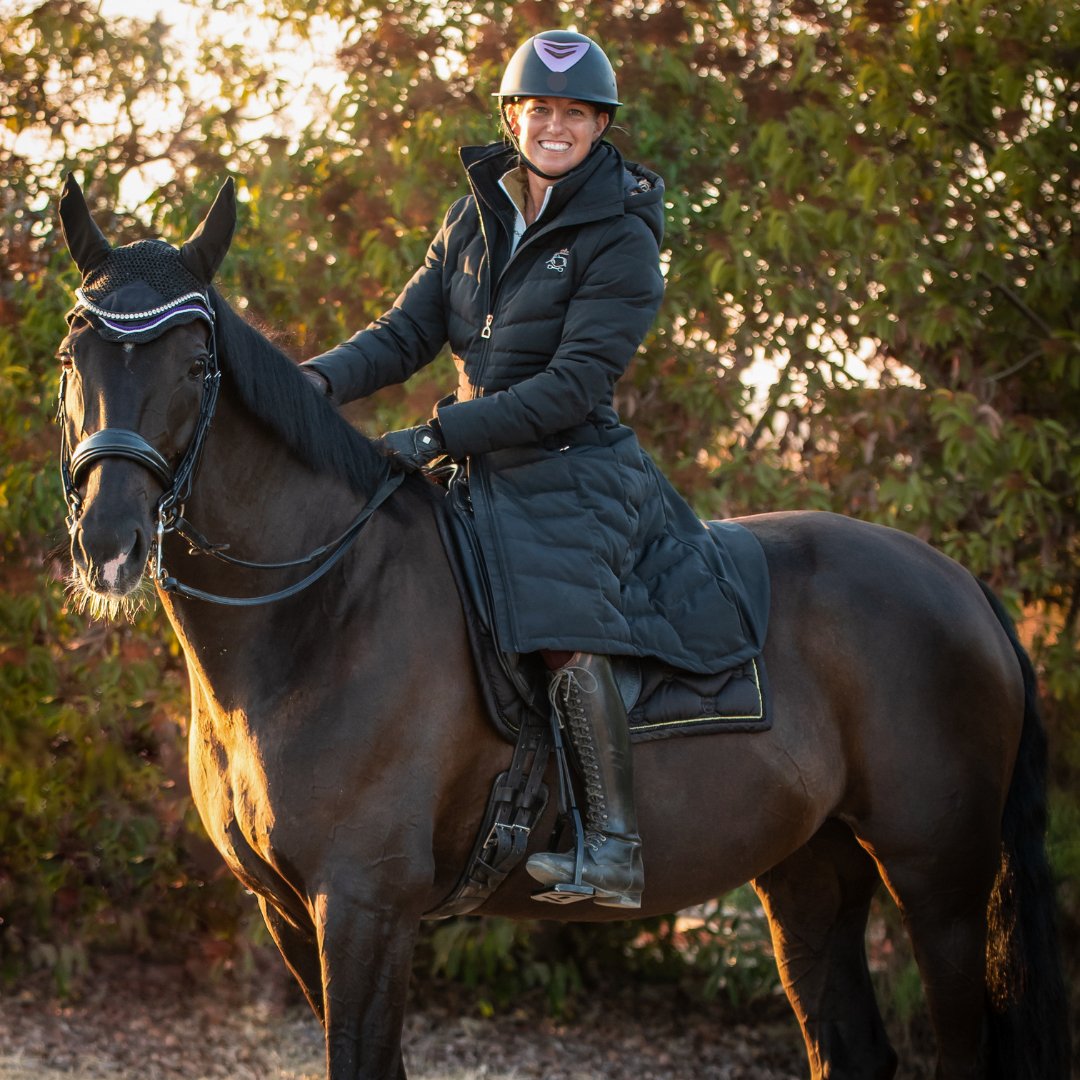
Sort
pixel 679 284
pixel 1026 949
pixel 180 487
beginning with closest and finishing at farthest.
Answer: pixel 180 487 → pixel 1026 949 → pixel 679 284

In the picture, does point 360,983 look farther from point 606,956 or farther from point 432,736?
point 606,956

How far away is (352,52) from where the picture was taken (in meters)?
6.05

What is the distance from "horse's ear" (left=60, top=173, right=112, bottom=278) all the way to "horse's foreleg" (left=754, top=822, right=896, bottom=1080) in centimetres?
274

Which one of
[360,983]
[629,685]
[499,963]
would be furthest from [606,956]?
[360,983]

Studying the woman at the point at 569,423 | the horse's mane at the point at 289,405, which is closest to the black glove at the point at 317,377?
the woman at the point at 569,423

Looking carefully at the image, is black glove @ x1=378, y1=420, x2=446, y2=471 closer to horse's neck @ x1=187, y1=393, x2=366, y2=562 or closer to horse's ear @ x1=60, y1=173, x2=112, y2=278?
horse's neck @ x1=187, y1=393, x2=366, y2=562

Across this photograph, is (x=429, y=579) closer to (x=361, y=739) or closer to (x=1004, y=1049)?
(x=361, y=739)

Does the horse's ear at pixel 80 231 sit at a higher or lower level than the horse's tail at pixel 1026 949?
higher

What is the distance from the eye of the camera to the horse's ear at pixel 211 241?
2955 millimetres

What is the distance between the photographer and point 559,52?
11.6 ft

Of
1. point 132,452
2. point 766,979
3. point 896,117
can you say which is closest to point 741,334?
point 896,117

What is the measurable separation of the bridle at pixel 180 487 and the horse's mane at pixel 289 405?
5 centimetres

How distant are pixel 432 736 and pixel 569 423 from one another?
0.85 meters

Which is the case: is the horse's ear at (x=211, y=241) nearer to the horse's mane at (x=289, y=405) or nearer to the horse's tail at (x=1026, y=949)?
the horse's mane at (x=289, y=405)
